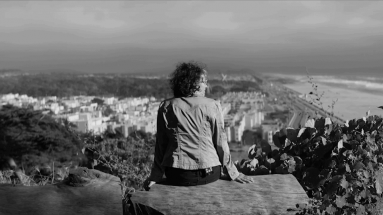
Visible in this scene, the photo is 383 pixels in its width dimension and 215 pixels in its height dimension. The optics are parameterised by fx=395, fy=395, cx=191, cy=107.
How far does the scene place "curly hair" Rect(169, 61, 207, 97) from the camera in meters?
2.80

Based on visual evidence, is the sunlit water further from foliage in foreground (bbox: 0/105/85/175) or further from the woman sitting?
foliage in foreground (bbox: 0/105/85/175)

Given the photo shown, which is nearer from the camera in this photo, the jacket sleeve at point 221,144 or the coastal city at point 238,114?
the jacket sleeve at point 221,144

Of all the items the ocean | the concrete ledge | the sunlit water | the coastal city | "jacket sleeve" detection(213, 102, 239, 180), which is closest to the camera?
the concrete ledge

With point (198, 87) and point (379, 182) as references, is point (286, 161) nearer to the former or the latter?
point (379, 182)

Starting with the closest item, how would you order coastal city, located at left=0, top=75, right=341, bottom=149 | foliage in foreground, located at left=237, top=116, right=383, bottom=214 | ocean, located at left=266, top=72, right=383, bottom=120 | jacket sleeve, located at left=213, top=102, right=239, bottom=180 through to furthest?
foliage in foreground, located at left=237, top=116, right=383, bottom=214 → jacket sleeve, located at left=213, top=102, right=239, bottom=180 → ocean, located at left=266, top=72, right=383, bottom=120 → coastal city, located at left=0, top=75, right=341, bottom=149

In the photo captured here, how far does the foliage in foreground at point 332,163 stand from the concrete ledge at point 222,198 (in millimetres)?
150

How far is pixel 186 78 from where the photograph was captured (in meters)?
2.79

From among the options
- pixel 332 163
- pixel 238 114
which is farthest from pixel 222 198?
pixel 238 114

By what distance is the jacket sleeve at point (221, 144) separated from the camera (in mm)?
2770

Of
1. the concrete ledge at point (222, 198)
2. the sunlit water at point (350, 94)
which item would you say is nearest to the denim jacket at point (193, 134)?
the concrete ledge at point (222, 198)

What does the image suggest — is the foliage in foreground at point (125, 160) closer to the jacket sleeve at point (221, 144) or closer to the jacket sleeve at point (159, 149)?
the jacket sleeve at point (159, 149)

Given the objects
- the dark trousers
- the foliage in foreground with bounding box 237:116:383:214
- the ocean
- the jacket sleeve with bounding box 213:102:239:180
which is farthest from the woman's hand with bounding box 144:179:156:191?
the ocean

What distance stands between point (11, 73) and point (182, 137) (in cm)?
3260

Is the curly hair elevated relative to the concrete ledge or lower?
elevated
